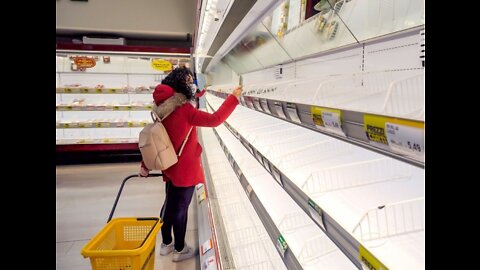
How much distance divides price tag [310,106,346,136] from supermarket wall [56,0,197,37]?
7879 mm

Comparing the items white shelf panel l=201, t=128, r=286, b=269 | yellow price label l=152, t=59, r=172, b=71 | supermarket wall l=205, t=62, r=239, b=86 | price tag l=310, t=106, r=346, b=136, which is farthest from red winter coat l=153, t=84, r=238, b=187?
A: yellow price label l=152, t=59, r=172, b=71

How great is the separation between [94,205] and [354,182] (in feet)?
12.8

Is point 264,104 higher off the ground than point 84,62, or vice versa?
point 84,62

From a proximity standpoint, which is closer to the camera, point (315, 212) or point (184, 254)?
point (315, 212)

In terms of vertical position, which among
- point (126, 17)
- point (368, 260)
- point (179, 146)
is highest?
point (126, 17)

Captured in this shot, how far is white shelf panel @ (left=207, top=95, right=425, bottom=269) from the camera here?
0.75m

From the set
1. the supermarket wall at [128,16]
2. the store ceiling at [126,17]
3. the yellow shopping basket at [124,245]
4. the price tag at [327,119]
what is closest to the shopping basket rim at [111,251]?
the yellow shopping basket at [124,245]

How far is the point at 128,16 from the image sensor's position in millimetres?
8094

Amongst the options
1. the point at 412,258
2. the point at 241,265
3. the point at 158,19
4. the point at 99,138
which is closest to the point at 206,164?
the point at 241,265

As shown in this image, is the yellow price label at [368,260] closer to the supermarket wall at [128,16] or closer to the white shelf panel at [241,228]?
the white shelf panel at [241,228]

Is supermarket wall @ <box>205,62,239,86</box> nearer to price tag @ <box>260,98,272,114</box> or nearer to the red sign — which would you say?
the red sign

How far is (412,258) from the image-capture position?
70 centimetres

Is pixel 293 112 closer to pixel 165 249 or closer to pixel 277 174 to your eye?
pixel 277 174

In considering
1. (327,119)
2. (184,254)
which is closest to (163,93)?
(184,254)
